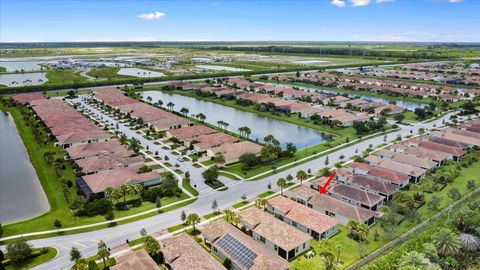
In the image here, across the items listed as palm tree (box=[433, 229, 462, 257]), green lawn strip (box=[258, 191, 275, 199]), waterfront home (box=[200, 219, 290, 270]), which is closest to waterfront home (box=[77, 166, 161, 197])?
green lawn strip (box=[258, 191, 275, 199])

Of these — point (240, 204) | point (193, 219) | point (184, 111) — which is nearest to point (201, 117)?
point (184, 111)

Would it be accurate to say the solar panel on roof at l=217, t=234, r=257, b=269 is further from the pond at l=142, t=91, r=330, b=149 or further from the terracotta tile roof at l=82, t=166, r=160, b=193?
the pond at l=142, t=91, r=330, b=149

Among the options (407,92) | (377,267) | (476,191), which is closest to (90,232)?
(377,267)

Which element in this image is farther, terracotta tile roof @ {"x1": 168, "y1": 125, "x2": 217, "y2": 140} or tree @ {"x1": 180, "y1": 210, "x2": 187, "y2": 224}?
terracotta tile roof @ {"x1": 168, "y1": 125, "x2": 217, "y2": 140}

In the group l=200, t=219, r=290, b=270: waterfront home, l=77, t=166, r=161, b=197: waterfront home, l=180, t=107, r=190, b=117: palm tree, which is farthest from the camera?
l=180, t=107, r=190, b=117: palm tree

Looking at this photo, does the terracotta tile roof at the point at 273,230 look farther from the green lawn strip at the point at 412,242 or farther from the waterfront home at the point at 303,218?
the green lawn strip at the point at 412,242

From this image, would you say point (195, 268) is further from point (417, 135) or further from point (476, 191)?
point (417, 135)

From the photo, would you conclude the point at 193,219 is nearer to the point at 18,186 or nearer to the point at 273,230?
the point at 273,230
